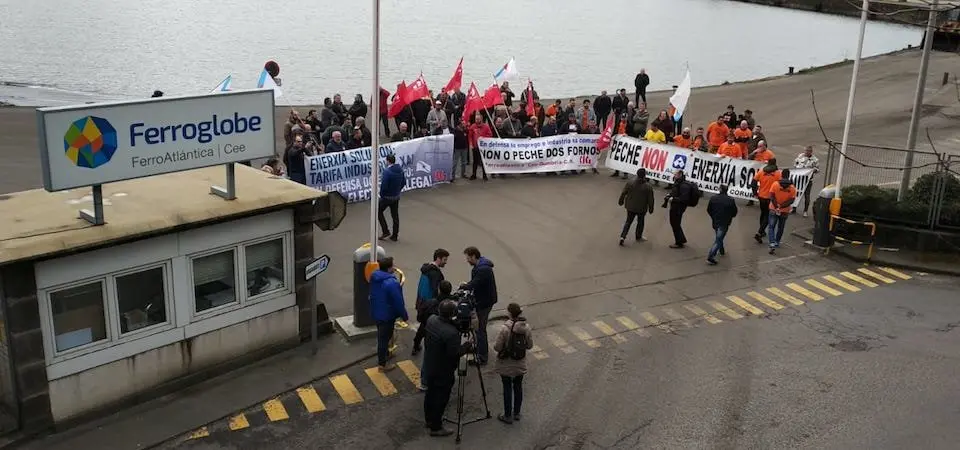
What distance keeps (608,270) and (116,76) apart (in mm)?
39889

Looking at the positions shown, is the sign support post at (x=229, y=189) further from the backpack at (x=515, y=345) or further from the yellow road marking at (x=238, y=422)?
the backpack at (x=515, y=345)

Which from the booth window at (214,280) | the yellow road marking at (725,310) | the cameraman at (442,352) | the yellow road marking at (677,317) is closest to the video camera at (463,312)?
the cameraman at (442,352)

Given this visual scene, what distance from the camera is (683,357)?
12.3 m

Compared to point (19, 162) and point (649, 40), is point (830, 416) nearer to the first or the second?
point (19, 162)

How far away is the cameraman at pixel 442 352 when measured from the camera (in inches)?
374

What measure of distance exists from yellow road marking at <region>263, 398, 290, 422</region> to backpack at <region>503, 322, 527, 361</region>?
2.85m

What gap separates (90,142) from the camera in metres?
9.67

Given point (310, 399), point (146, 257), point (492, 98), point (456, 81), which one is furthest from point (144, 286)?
point (456, 81)

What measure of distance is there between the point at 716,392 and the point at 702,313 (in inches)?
116

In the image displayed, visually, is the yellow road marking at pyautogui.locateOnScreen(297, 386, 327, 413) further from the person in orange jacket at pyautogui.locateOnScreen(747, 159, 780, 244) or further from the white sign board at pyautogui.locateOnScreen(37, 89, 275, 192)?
the person in orange jacket at pyautogui.locateOnScreen(747, 159, 780, 244)

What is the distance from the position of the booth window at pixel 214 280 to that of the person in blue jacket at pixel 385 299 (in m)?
1.84

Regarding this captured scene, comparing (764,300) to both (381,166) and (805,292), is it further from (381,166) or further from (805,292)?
(381,166)

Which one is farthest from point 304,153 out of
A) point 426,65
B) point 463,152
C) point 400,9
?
point 400,9

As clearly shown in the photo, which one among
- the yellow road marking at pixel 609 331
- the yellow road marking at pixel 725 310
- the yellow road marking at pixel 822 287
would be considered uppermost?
the yellow road marking at pixel 822 287
